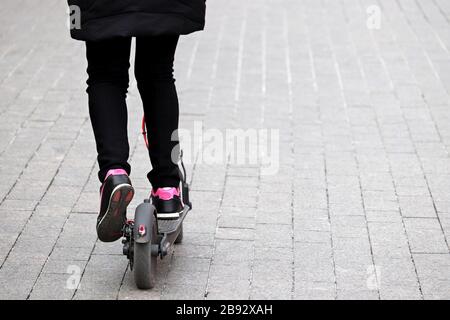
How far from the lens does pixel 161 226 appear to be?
13.6 ft

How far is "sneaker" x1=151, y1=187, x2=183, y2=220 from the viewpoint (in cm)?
416

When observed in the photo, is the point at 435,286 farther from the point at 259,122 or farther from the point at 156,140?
the point at 259,122

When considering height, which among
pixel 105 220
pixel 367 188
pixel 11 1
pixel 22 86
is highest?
pixel 105 220

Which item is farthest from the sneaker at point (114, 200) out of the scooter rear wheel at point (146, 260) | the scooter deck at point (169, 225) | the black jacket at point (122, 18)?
the black jacket at point (122, 18)

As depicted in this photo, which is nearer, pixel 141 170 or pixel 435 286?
pixel 435 286

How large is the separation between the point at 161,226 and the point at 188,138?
6.49ft

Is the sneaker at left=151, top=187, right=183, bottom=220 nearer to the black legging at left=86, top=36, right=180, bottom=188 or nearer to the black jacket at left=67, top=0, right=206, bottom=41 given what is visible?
the black legging at left=86, top=36, right=180, bottom=188

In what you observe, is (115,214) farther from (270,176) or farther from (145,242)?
(270,176)

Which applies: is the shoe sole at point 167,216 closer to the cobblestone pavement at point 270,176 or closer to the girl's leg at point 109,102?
the cobblestone pavement at point 270,176

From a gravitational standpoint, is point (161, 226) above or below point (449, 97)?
above

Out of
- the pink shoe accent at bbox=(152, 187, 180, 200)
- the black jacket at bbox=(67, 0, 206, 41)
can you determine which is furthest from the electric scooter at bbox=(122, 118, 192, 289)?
the black jacket at bbox=(67, 0, 206, 41)

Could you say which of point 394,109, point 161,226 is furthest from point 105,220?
point 394,109

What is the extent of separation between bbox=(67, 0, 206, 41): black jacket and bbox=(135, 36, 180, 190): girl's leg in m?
0.18

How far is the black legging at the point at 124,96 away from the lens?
383 centimetres
